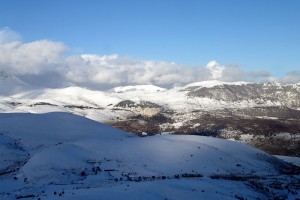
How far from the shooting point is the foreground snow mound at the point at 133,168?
35.8m

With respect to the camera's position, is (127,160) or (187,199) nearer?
(187,199)

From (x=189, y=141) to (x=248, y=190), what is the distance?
2640cm

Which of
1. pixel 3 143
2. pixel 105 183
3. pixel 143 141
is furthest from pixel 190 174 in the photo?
pixel 3 143

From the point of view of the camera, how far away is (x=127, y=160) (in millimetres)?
53875

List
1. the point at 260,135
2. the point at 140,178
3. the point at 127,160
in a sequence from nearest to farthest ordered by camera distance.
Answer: the point at 140,178 → the point at 127,160 → the point at 260,135

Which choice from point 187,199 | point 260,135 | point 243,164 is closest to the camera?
point 187,199

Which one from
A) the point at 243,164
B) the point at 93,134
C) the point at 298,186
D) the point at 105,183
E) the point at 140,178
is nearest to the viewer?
the point at 105,183

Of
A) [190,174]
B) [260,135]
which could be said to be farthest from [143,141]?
[260,135]

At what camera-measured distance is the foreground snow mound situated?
35844 mm

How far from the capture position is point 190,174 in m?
48.6

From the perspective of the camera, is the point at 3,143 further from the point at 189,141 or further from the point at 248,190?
the point at 248,190

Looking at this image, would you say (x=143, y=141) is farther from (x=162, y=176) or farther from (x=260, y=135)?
(x=260, y=135)

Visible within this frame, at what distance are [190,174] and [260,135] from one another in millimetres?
127656

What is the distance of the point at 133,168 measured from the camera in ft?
163
